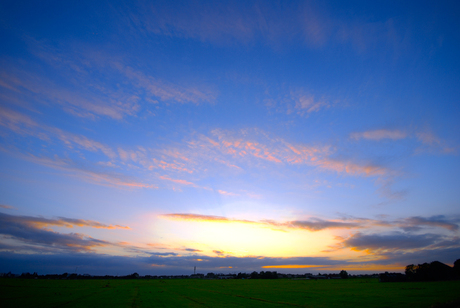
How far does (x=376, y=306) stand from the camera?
3262 centimetres

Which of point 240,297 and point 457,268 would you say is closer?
point 240,297

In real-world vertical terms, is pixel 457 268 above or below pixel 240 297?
above

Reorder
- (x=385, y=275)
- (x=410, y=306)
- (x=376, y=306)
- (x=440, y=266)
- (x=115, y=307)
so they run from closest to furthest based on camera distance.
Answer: (x=410, y=306)
(x=376, y=306)
(x=115, y=307)
(x=440, y=266)
(x=385, y=275)

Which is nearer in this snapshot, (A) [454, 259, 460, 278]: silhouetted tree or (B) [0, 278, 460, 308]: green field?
(B) [0, 278, 460, 308]: green field

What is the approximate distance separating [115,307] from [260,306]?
21687mm

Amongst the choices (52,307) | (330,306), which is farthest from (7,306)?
(330,306)

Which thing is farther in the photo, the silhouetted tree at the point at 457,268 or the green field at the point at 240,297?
the silhouetted tree at the point at 457,268

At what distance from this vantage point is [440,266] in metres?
107

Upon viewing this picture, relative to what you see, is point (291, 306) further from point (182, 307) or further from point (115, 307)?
point (115, 307)

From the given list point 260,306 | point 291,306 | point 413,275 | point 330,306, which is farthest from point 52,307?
point 413,275

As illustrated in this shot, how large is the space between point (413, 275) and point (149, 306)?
412 ft

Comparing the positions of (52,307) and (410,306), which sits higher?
(410,306)

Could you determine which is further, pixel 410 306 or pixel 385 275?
pixel 385 275

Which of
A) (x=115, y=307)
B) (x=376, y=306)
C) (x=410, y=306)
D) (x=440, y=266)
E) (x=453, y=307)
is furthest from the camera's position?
(x=440, y=266)
